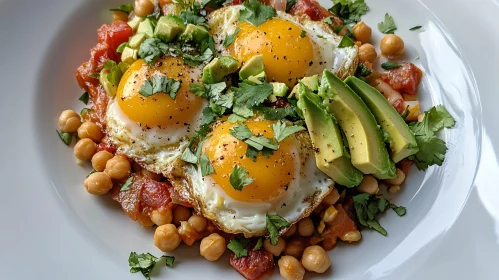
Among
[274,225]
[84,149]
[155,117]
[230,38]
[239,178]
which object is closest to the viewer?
[239,178]

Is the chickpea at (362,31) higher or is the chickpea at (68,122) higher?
the chickpea at (362,31)

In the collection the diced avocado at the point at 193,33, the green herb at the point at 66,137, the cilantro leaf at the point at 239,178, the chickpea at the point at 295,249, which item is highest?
the diced avocado at the point at 193,33

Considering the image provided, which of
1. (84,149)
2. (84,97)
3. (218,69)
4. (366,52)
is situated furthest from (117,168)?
(366,52)

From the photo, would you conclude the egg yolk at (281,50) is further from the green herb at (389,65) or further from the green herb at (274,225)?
the green herb at (274,225)

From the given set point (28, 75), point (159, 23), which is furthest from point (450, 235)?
point (28, 75)

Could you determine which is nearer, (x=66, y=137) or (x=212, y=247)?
(x=212, y=247)

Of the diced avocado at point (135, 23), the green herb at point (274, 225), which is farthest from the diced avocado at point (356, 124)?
the diced avocado at point (135, 23)

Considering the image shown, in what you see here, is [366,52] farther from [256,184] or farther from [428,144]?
[256,184]
